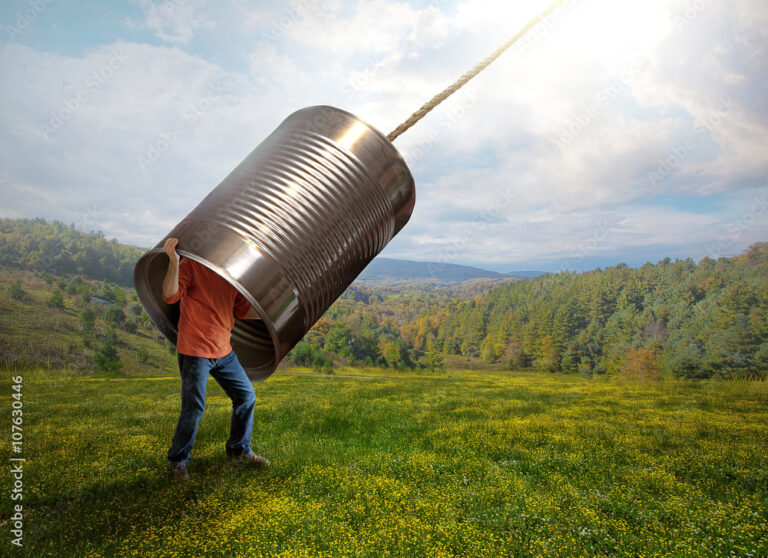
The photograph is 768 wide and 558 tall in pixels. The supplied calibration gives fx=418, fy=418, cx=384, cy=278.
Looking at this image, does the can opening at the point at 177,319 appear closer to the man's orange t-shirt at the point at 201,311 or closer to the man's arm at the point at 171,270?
the man's arm at the point at 171,270

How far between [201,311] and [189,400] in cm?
106

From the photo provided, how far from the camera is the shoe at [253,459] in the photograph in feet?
17.5

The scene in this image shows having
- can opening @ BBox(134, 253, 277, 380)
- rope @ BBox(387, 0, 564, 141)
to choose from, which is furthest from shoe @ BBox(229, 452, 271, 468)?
rope @ BBox(387, 0, 564, 141)

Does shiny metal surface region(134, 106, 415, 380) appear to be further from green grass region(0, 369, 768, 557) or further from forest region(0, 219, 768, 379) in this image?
forest region(0, 219, 768, 379)

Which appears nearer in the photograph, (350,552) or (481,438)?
(350,552)

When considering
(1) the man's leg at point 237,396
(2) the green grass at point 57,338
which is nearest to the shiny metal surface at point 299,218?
(1) the man's leg at point 237,396

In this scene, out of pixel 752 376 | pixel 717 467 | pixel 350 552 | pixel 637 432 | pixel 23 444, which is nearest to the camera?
pixel 350 552

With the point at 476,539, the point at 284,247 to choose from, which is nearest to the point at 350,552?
the point at 476,539

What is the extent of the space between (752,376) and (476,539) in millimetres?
19617

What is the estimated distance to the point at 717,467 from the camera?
5.71 m

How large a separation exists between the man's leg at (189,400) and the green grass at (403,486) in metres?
0.35

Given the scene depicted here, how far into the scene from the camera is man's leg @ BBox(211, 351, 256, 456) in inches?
191

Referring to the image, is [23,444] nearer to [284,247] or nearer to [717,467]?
[284,247]

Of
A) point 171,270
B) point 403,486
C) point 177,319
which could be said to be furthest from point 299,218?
point 403,486
